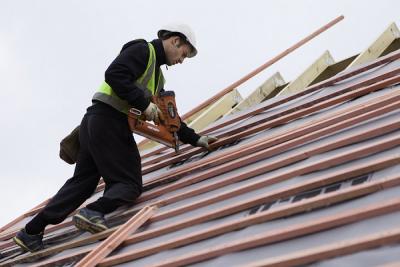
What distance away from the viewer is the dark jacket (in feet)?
12.0

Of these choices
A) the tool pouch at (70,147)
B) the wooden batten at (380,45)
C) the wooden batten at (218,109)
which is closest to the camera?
the tool pouch at (70,147)

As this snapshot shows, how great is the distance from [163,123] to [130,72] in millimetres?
560

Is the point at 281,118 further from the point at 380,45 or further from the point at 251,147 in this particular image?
the point at 380,45

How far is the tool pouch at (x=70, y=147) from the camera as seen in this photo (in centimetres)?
409

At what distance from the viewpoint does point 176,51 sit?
4.00 metres

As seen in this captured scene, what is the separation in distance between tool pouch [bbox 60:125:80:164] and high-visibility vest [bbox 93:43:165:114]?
39 cm

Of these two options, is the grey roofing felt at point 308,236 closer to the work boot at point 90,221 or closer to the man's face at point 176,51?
the work boot at point 90,221

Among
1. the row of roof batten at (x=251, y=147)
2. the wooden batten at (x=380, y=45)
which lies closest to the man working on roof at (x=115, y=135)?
the row of roof batten at (x=251, y=147)

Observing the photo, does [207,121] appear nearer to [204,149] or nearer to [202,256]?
[204,149]

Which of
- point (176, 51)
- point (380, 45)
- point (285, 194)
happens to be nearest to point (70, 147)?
point (176, 51)

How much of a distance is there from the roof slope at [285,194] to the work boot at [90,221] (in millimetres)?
53

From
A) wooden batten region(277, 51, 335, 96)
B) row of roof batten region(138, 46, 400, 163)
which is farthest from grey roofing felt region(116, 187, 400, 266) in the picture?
wooden batten region(277, 51, 335, 96)

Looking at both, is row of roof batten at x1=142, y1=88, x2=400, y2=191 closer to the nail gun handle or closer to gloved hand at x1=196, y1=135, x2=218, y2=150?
gloved hand at x1=196, y1=135, x2=218, y2=150

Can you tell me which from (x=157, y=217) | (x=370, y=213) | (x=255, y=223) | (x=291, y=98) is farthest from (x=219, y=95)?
(x=370, y=213)
